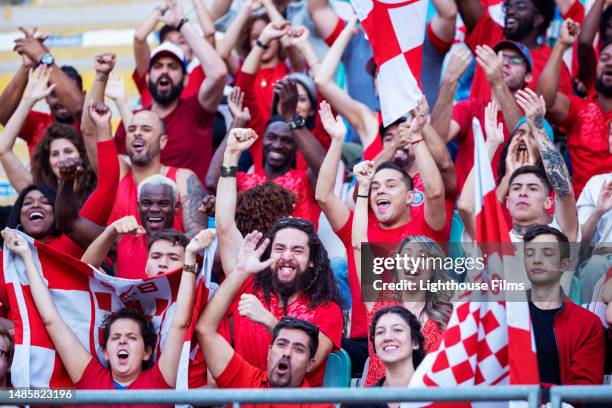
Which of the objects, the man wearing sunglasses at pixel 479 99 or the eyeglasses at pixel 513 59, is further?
the eyeglasses at pixel 513 59

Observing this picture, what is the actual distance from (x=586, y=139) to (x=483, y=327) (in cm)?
306

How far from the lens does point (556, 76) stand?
26.8ft

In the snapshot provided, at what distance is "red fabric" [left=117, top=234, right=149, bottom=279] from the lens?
748 cm

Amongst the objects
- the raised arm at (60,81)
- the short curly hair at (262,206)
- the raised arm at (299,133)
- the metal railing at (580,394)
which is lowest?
the metal railing at (580,394)

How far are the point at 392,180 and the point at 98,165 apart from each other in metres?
1.94

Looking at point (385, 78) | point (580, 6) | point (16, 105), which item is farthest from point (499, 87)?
point (16, 105)

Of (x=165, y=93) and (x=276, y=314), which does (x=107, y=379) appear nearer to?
(x=276, y=314)

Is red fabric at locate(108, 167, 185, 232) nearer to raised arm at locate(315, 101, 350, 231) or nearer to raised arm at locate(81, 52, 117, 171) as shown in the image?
raised arm at locate(81, 52, 117, 171)

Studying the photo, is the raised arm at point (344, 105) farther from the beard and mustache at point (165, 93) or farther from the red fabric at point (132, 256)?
the red fabric at point (132, 256)

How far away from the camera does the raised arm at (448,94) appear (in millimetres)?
7883

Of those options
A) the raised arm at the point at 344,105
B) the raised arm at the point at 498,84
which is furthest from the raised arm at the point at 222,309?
the raised arm at the point at 498,84

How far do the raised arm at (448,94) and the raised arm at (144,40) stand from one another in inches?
93.0

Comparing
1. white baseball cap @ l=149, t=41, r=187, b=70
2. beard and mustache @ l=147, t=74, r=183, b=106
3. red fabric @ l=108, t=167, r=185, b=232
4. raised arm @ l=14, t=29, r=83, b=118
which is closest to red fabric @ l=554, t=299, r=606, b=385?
red fabric @ l=108, t=167, r=185, b=232

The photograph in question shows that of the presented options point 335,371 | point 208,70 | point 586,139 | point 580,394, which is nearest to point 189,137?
point 208,70
